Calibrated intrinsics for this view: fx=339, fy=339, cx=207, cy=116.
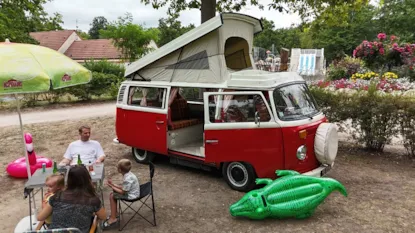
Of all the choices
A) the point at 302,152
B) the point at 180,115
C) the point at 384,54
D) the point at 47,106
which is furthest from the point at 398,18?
the point at 302,152

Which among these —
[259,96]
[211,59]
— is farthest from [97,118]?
[259,96]

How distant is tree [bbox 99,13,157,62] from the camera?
92.6 feet

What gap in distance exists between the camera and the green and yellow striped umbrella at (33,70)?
389 centimetres

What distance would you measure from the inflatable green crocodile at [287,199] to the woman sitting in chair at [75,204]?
7.11 ft

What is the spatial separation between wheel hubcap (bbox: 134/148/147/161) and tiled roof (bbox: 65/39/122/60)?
3352cm

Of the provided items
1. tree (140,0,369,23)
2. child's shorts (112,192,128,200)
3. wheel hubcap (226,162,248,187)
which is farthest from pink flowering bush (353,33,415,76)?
child's shorts (112,192,128,200)

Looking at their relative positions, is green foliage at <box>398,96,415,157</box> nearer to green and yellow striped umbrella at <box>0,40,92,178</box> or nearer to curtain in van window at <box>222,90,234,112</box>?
curtain in van window at <box>222,90,234,112</box>

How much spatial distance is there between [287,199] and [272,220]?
0.41 m

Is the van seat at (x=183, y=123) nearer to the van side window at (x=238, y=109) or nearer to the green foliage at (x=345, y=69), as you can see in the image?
the van side window at (x=238, y=109)

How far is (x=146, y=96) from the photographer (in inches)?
283

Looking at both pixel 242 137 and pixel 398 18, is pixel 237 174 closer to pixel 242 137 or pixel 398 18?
pixel 242 137

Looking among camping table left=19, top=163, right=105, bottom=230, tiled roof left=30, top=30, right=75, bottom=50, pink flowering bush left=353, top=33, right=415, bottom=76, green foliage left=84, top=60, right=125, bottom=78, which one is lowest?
camping table left=19, top=163, right=105, bottom=230

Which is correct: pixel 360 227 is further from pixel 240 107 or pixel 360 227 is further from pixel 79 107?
pixel 79 107

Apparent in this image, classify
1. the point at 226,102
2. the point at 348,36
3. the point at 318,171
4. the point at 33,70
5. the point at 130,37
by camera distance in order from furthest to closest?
the point at 348,36, the point at 130,37, the point at 226,102, the point at 318,171, the point at 33,70
